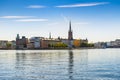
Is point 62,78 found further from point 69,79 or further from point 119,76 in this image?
point 119,76

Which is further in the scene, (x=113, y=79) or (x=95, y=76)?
(x=95, y=76)

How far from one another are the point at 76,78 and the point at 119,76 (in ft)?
14.9

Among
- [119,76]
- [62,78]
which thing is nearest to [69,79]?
[62,78]

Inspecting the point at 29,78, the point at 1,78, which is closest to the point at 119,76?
the point at 29,78

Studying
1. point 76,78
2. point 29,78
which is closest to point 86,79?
point 76,78

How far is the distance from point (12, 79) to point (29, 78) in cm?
185

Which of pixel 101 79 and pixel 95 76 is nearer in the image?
pixel 101 79

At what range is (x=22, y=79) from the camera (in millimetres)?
31016

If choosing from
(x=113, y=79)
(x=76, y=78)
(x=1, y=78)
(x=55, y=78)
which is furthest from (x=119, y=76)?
(x=1, y=78)

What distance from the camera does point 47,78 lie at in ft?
104

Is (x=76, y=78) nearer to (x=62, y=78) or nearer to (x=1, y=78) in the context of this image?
(x=62, y=78)

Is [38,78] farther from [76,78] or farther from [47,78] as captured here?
[76,78]

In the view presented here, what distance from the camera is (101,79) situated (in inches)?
1202

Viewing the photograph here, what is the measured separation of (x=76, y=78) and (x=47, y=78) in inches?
117
